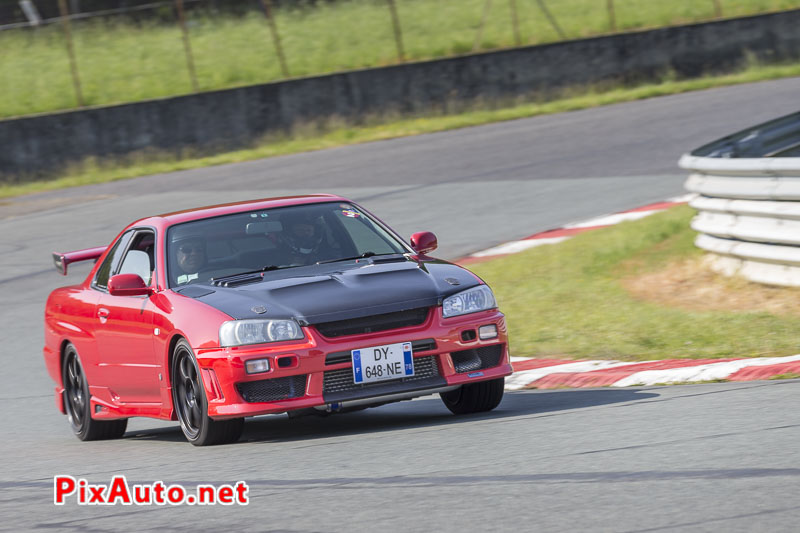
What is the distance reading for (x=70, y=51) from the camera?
27547 mm

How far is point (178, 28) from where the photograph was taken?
28.8 meters

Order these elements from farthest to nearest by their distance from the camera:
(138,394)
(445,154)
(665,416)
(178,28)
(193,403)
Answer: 1. (178,28)
2. (445,154)
3. (138,394)
4. (193,403)
5. (665,416)

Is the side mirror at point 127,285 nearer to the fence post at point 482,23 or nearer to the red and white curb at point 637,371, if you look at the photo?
the red and white curb at point 637,371

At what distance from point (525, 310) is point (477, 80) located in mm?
15634

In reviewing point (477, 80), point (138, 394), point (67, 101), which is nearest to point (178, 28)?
point (67, 101)

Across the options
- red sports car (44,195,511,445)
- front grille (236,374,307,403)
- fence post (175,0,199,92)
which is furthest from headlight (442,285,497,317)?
fence post (175,0,199,92)

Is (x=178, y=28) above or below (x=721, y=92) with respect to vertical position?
above

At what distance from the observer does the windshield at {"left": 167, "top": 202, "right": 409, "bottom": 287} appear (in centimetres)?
788

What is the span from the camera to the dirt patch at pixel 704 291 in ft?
32.9

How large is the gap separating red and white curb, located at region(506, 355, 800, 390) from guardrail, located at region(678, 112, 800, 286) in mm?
1827

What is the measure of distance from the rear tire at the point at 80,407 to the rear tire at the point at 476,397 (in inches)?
93.0

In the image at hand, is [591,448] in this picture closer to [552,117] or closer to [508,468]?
[508,468]

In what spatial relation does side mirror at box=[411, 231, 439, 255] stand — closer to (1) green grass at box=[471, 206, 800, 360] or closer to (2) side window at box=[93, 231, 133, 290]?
(1) green grass at box=[471, 206, 800, 360]

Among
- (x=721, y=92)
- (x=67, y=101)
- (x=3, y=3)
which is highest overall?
(x=3, y=3)
